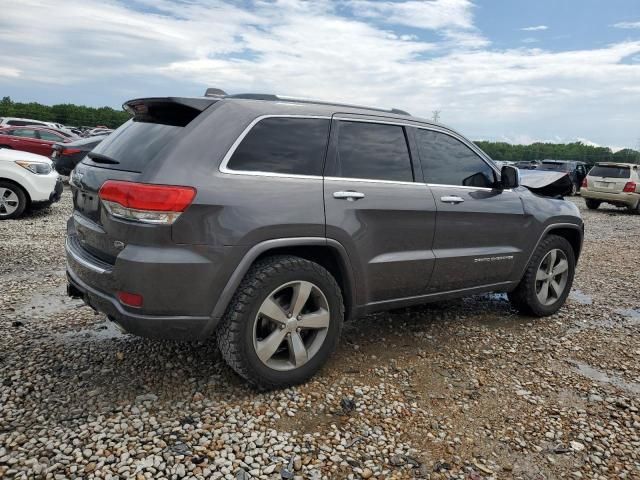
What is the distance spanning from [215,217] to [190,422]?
1149 millimetres

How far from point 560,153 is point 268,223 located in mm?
55229

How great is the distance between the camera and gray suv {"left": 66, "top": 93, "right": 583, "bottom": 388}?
277cm

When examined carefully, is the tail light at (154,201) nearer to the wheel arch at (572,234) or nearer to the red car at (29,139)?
the wheel arch at (572,234)

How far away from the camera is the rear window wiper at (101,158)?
10.1 feet

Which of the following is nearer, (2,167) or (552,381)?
(552,381)

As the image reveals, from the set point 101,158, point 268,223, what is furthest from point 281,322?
point 101,158

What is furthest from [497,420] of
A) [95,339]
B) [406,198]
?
[95,339]

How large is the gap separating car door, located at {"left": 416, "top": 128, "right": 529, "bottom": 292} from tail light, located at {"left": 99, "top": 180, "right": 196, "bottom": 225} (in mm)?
1936

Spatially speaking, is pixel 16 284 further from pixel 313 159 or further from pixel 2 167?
pixel 2 167

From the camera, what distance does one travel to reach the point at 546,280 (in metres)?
4.92

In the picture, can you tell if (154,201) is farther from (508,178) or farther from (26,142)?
(26,142)

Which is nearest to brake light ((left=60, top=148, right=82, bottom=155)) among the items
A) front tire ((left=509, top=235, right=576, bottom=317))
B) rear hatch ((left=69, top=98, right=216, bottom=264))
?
rear hatch ((left=69, top=98, right=216, bottom=264))

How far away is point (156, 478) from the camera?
2.41m

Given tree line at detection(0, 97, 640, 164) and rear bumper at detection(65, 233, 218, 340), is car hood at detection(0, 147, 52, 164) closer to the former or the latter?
rear bumper at detection(65, 233, 218, 340)
